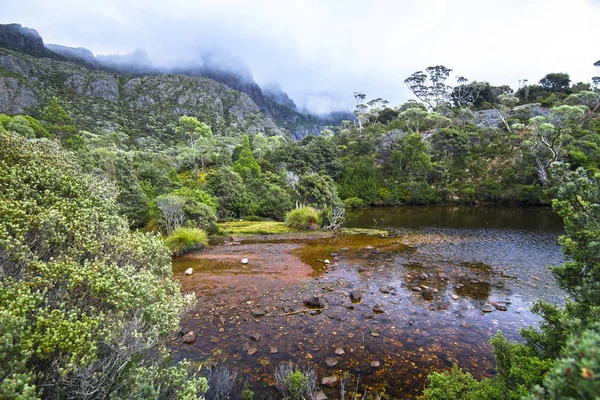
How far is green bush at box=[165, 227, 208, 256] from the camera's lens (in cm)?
2188

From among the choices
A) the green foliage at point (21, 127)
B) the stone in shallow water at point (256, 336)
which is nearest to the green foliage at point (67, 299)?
the stone in shallow water at point (256, 336)

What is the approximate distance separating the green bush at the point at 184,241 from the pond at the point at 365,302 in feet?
3.10

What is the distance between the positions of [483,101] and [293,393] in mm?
98561

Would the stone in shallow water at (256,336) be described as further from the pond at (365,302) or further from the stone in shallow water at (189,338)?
the stone in shallow water at (189,338)

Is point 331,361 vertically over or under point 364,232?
over

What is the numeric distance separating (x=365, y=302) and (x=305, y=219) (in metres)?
16.9

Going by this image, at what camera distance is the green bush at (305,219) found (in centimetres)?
3064

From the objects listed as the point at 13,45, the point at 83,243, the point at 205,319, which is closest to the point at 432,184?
the point at 205,319

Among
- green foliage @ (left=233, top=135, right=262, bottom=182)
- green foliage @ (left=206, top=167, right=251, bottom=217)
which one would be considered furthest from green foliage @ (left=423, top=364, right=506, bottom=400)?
green foliage @ (left=233, top=135, right=262, bottom=182)

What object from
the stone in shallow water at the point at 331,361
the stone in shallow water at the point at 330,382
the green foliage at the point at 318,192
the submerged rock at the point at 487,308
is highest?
the green foliage at the point at 318,192

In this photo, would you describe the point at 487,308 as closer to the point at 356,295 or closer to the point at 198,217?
the point at 356,295

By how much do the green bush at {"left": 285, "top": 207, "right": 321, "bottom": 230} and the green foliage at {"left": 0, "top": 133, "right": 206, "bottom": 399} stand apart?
77.2ft

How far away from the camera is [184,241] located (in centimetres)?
2242

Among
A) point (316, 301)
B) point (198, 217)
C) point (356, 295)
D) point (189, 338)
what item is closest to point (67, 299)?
point (189, 338)
